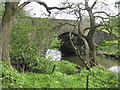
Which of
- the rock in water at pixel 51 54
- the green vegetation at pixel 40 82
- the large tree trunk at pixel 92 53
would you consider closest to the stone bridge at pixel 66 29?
the large tree trunk at pixel 92 53

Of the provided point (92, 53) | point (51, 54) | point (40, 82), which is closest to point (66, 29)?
point (92, 53)

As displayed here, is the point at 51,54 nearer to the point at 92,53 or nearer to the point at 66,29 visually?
the point at 92,53

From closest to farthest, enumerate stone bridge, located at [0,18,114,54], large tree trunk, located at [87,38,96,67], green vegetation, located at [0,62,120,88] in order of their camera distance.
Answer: green vegetation, located at [0,62,120,88], stone bridge, located at [0,18,114,54], large tree trunk, located at [87,38,96,67]

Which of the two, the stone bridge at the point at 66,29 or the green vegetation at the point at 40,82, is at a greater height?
the stone bridge at the point at 66,29

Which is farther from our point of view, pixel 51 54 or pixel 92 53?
pixel 92 53

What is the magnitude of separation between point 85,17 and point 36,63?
2.66m

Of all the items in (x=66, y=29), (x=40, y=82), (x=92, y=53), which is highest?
(x=66, y=29)

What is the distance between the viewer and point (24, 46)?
3137mm

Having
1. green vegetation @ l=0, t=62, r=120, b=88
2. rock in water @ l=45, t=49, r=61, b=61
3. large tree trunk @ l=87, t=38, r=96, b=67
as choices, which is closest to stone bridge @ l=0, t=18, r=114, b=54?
large tree trunk @ l=87, t=38, r=96, b=67

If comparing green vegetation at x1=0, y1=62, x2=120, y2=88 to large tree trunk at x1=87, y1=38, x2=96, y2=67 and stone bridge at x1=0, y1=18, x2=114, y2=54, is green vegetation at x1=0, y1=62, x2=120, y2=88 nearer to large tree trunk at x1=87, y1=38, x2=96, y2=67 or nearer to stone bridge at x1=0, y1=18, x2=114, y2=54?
stone bridge at x1=0, y1=18, x2=114, y2=54

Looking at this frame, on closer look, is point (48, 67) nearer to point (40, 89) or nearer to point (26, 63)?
point (26, 63)

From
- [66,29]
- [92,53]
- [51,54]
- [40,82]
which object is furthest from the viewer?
[66,29]

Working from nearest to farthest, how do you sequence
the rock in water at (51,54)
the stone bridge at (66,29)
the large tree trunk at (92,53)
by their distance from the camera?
1. the rock in water at (51,54)
2. the stone bridge at (66,29)
3. the large tree trunk at (92,53)

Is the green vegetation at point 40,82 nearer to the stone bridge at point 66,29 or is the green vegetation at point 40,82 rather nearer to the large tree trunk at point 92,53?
the stone bridge at point 66,29
